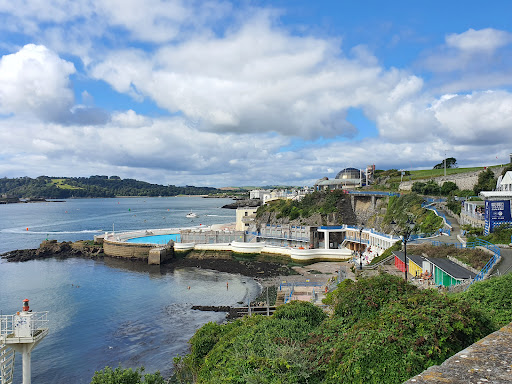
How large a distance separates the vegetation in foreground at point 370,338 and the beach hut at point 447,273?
5.79m

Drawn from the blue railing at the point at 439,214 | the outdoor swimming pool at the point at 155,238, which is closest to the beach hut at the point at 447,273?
the blue railing at the point at 439,214

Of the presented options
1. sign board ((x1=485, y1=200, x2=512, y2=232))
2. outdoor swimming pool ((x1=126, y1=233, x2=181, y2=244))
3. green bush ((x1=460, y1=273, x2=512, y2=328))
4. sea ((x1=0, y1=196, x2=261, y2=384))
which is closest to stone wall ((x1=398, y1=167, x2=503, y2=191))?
sign board ((x1=485, y1=200, x2=512, y2=232))

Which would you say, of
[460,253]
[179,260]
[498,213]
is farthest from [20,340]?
[179,260]

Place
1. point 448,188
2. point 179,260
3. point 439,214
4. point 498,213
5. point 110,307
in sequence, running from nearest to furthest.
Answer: point 498,213 < point 110,307 < point 439,214 < point 179,260 < point 448,188

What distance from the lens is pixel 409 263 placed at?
76.5 ft

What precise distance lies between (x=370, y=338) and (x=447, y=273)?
1132cm

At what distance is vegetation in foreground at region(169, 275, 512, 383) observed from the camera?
6.64 meters

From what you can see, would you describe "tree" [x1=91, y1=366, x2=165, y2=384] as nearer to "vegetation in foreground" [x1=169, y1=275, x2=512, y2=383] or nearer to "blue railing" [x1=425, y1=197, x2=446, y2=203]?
"vegetation in foreground" [x1=169, y1=275, x2=512, y2=383]

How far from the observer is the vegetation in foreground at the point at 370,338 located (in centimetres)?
664

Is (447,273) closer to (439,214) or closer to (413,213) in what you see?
(439,214)

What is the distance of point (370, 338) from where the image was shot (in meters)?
7.04

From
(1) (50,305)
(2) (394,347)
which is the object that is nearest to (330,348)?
(2) (394,347)

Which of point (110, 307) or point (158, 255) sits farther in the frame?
point (158, 255)

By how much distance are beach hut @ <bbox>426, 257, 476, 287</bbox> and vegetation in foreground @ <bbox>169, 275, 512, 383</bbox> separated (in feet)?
19.0
